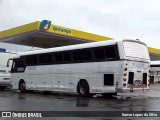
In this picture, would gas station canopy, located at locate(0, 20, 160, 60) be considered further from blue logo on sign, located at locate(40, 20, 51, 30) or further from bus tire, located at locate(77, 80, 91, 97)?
bus tire, located at locate(77, 80, 91, 97)

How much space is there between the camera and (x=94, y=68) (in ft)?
58.1

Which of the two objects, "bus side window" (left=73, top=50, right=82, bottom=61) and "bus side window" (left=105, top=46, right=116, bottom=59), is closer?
"bus side window" (left=105, top=46, right=116, bottom=59)

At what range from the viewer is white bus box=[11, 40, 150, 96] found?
1645cm

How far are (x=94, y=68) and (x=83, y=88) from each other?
1488mm

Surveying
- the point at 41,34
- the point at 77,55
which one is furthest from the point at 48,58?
the point at 41,34

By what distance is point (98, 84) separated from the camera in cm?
1744

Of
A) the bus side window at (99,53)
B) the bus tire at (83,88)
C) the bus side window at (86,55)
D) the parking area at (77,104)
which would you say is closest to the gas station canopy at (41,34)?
the bus side window at (86,55)

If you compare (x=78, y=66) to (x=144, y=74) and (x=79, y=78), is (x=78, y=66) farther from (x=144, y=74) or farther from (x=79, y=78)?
(x=144, y=74)

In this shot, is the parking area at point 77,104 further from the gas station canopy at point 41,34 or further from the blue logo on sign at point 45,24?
the gas station canopy at point 41,34

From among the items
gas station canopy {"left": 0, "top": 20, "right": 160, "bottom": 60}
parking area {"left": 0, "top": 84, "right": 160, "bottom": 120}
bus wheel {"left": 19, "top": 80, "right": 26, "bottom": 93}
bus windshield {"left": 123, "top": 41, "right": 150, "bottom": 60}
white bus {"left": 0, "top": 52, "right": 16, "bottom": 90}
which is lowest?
parking area {"left": 0, "top": 84, "right": 160, "bottom": 120}

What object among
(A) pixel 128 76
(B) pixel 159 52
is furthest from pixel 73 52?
(B) pixel 159 52

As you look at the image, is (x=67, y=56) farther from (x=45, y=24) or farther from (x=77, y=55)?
(x=45, y=24)

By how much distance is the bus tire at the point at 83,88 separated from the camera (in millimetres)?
18156

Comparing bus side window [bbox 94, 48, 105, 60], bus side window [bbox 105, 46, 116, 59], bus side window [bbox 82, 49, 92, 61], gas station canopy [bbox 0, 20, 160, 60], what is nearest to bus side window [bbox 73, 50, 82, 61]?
bus side window [bbox 82, 49, 92, 61]
